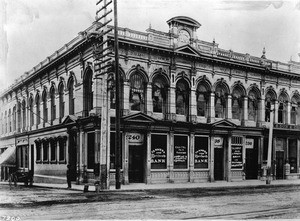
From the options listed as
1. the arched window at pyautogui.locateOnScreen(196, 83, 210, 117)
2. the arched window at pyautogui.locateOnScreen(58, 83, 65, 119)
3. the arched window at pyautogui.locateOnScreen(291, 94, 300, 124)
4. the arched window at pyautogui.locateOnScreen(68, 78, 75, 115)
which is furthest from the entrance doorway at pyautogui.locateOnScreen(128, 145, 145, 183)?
the arched window at pyautogui.locateOnScreen(291, 94, 300, 124)

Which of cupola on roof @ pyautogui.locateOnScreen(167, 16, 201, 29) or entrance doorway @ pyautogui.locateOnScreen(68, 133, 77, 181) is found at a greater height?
cupola on roof @ pyautogui.locateOnScreen(167, 16, 201, 29)

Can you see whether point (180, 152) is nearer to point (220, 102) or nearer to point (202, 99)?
point (202, 99)

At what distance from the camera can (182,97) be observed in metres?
27.9

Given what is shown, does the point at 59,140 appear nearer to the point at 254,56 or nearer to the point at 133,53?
the point at 133,53

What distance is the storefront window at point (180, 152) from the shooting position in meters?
27.0

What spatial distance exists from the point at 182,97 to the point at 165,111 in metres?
1.87

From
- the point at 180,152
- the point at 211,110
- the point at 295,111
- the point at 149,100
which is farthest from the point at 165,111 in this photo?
the point at 295,111

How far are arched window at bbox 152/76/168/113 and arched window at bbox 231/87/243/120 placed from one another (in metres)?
6.53

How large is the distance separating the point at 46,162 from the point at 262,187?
16.7 m

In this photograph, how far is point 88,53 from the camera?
25.0 meters

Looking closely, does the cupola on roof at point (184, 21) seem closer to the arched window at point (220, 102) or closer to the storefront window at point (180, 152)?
the arched window at point (220, 102)

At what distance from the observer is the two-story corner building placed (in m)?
25.0

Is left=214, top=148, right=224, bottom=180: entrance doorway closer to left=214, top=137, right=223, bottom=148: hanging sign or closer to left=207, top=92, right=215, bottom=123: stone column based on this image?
left=214, top=137, right=223, bottom=148: hanging sign
